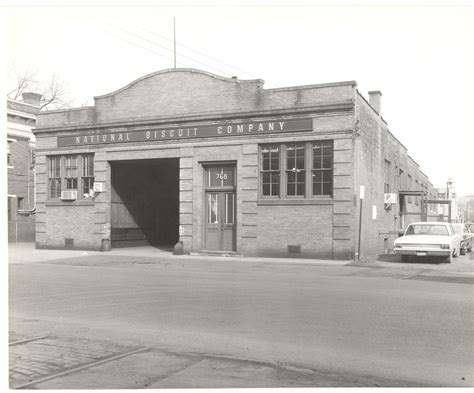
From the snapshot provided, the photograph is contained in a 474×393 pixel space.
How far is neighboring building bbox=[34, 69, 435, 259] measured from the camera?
762 inches

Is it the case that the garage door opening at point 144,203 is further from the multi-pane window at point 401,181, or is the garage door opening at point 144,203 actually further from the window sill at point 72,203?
the multi-pane window at point 401,181

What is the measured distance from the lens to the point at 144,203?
26.8 metres

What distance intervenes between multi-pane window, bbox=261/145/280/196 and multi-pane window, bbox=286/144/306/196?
0.39 meters

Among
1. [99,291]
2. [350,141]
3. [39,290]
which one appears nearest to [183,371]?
[99,291]

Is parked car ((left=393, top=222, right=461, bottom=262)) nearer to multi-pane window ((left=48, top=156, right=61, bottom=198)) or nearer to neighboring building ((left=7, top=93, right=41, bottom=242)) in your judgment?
multi-pane window ((left=48, top=156, right=61, bottom=198))

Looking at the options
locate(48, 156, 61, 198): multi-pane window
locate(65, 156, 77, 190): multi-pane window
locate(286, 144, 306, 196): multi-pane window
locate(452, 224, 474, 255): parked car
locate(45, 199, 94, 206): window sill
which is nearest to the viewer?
locate(286, 144, 306, 196): multi-pane window

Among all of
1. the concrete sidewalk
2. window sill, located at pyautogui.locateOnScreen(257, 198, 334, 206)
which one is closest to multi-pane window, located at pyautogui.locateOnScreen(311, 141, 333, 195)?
window sill, located at pyautogui.locateOnScreen(257, 198, 334, 206)

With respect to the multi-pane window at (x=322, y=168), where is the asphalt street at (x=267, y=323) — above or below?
below

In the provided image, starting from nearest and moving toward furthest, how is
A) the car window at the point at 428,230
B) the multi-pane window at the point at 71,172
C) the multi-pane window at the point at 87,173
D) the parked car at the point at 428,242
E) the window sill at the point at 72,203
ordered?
the parked car at the point at 428,242 < the car window at the point at 428,230 < the window sill at the point at 72,203 < the multi-pane window at the point at 87,173 < the multi-pane window at the point at 71,172

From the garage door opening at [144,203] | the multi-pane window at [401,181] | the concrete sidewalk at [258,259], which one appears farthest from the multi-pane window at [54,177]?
the multi-pane window at [401,181]

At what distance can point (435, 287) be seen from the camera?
12141mm

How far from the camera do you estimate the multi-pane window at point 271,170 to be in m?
20.3

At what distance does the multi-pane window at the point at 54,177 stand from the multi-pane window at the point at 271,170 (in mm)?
10324

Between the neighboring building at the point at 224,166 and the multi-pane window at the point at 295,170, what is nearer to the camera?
the neighboring building at the point at 224,166
